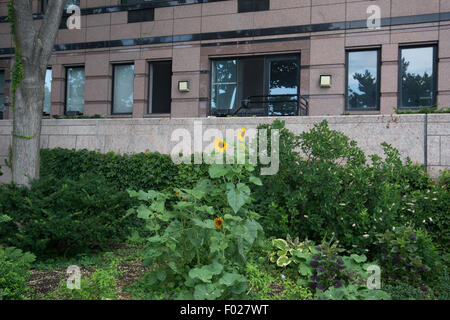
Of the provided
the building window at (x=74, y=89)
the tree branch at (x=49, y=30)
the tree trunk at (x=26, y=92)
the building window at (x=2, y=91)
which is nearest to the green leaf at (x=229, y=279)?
the tree trunk at (x=26, y=92)

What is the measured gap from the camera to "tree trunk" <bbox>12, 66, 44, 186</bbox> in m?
7.60

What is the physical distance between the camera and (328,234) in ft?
18.6

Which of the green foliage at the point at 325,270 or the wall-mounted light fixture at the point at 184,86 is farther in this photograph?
the wall-mounted light fixture at the point at 184,86

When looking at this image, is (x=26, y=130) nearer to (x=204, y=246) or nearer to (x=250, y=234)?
(x=204, y=246)

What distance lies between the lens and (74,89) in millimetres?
15172

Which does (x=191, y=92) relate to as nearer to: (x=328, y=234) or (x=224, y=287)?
(x=328, y=234)

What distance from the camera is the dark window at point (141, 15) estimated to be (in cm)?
1374

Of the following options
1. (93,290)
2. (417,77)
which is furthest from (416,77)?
(93,290)

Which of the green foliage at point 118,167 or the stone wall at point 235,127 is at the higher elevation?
the stone wall at point 235,127

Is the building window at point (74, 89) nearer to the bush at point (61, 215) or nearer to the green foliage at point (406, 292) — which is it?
the bush at point (61, 215)

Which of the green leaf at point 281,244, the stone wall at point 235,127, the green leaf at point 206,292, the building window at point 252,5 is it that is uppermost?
the building window at point 252,5

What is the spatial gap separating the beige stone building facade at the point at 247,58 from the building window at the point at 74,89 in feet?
0.13

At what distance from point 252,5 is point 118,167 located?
7751 mm

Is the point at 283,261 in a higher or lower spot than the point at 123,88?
lower
